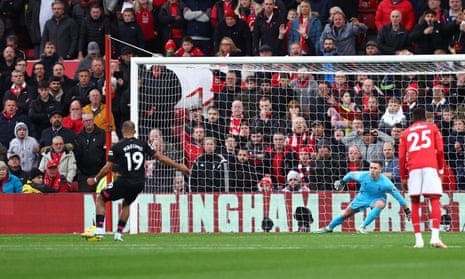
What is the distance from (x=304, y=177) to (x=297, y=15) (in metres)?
4.48

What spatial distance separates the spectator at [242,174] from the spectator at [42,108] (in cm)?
439

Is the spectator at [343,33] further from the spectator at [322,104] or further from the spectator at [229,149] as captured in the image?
the spectator at [229,149]

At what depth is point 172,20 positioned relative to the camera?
87.6 ft

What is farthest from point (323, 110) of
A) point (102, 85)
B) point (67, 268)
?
point (67, 268)

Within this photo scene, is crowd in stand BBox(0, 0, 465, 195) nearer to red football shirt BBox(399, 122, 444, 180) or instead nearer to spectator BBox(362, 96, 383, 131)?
spectator BBox(362, 96, 383, 131)

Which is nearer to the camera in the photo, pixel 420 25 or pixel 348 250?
pixel 348 250

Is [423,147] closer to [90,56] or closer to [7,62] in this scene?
[90,56]

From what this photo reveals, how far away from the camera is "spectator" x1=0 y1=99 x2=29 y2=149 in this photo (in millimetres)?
25000

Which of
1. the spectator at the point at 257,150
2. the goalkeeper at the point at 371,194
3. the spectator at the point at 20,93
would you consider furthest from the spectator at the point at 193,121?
the spectator at the point at 20,93

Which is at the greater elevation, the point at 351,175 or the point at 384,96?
the point at 384,96

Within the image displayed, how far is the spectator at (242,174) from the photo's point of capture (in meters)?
22.8

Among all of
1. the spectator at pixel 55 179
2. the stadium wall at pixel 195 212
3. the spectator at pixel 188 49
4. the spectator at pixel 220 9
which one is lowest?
the stadium wall at pixel 195 212

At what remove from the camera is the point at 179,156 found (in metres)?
23.0

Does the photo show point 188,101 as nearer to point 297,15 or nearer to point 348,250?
point 297,15
